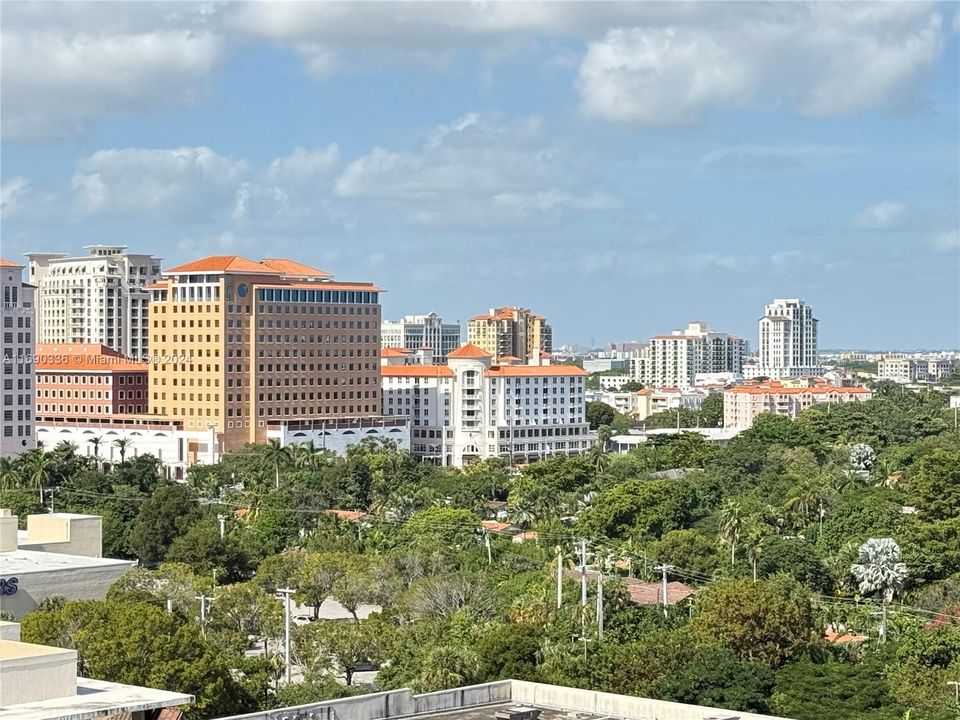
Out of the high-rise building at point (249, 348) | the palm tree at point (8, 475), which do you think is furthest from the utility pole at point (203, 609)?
the high-rise building at point (249, 348)

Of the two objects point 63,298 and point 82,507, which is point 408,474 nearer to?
point 82,507

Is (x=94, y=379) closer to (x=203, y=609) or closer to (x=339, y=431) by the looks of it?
(x=339, y=431)

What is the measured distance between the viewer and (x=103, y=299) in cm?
13838

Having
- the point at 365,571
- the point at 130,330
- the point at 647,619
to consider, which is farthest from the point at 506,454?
the point at 647,619

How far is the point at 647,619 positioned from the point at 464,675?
8.33 meters

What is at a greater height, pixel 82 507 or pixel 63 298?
pixel 63 298

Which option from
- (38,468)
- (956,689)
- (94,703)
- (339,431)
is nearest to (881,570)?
(956,689)

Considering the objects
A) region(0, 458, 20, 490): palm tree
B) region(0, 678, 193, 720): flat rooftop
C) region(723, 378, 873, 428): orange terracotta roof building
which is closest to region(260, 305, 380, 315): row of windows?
region(0, 458, 20, 490): palm tree

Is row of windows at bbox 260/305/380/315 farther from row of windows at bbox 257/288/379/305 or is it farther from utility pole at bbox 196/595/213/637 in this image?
utility pole at bbox 196/595/213/637

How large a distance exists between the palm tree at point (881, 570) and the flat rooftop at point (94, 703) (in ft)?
97.7

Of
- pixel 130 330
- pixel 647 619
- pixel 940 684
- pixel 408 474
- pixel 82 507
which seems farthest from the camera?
pixel 130 330

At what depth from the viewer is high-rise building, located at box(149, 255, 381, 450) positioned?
105125 mm

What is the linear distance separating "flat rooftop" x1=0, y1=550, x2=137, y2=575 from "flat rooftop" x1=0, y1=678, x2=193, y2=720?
56.7 feet

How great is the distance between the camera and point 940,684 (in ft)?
117
